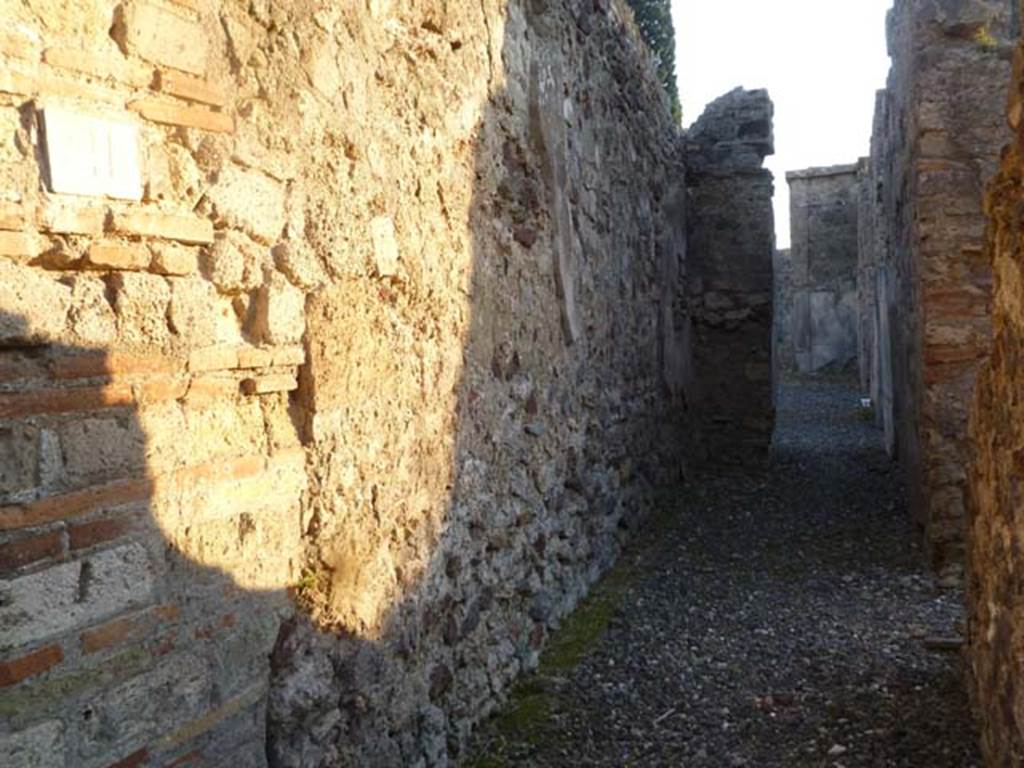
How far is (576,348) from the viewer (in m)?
4.53

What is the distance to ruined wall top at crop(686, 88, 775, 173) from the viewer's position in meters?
7.84

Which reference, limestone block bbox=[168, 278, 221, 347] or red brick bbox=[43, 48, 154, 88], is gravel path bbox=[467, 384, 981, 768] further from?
red brick bbox=[43, 48, 154, 88]

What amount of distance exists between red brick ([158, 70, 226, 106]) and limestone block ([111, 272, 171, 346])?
1.21 feet

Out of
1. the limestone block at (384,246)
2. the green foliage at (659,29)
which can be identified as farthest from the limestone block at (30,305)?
the green foliage at (659,29)

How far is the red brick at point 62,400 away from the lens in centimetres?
156

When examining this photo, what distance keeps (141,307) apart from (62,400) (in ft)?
0.79

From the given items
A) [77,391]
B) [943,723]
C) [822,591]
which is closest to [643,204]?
[822,591]

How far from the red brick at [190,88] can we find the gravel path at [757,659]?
2081mm

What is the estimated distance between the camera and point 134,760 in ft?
5.75

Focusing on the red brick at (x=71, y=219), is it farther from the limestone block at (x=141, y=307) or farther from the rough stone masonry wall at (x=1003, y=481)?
the rough stone masonry wall at (x=1003, y=481)

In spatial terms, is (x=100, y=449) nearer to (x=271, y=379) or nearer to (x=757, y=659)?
(x=271, y=379)

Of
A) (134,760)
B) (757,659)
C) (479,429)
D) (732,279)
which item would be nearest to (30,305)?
(134,760)

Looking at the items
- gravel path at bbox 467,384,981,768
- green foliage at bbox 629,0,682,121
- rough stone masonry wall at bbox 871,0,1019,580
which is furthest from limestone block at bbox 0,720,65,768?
green foliage at bbox 629,0,682,121

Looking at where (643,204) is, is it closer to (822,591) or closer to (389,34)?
(822,591)
